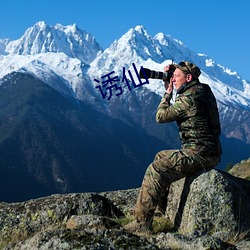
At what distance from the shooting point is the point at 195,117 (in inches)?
430

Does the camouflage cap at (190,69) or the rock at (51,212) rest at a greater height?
the camouflage cap at (190,69)

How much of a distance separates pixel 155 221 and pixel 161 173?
4.44 feet

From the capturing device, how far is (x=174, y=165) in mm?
10766

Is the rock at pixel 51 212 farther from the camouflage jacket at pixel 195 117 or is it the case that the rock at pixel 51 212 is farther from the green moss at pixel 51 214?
the camouflage jacket at pixel 195 117

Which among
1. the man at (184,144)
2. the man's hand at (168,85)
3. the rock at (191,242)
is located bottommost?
the rock at (191,242)

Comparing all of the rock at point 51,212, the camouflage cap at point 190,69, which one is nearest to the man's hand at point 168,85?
the camouflage cap at point 190,69

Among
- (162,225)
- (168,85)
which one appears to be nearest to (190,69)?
(168,85)

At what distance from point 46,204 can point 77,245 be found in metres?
6.48

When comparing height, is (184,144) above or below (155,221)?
above

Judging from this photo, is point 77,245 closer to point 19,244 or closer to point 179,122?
point 19,244

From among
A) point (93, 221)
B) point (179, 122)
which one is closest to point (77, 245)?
point (93, 221)

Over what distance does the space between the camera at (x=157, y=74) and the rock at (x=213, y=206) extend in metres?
2.26

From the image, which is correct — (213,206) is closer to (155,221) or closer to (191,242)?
(155,221)

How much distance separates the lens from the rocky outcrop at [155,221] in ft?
24.2
